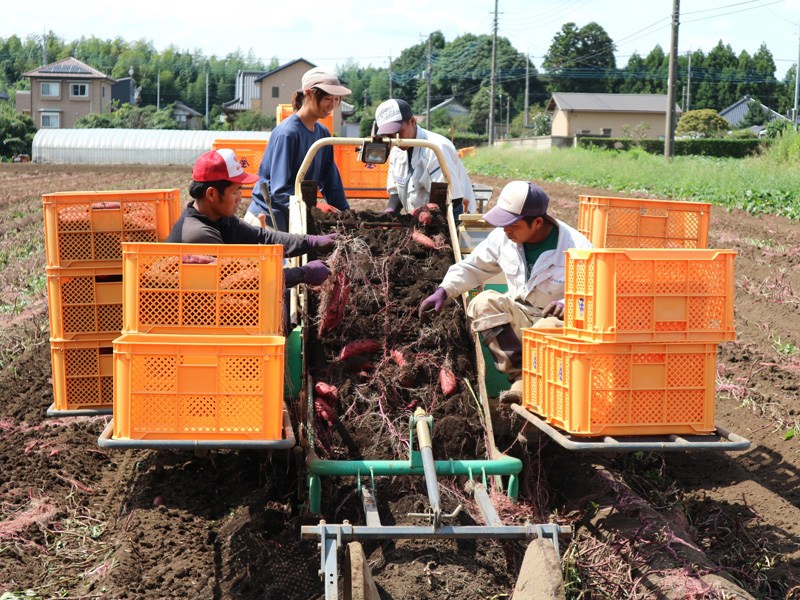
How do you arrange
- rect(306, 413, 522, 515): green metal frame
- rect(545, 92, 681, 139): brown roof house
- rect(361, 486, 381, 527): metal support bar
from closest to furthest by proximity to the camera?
1. rect(361, 486, 381, 527): metal support bar
2. rect(306, 413, 522, 515): green metal frame
3. rect(545, 92, 681, 139): brown roof house

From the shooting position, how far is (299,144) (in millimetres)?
5809

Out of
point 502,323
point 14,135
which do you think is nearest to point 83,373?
point 502,323

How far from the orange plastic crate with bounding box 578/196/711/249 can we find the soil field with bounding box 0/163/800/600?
1.45 m

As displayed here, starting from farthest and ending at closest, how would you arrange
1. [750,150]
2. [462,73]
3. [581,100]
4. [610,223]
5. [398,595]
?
1. [462,73]
2. [581,100]
3. [750,150]
4. [610,223]
5. [398,595]

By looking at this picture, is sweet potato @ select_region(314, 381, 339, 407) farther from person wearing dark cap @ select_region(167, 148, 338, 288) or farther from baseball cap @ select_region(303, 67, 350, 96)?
baseball cap @ select_region(303, 67, 350, 96)

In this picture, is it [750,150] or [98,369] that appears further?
[750,150]

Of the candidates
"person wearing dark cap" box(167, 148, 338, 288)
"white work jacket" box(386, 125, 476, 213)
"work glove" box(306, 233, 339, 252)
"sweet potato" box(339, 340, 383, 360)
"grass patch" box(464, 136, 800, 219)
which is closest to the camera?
"person wearing dark cap" box(167, 148, 338, 288)

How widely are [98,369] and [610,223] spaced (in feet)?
10.7

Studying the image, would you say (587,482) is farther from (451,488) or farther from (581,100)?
(581,100)

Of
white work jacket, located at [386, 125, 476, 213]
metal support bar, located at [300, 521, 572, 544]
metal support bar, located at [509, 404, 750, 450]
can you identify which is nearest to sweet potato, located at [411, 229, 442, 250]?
white work jacket, located at [386, 125, 476, 213]

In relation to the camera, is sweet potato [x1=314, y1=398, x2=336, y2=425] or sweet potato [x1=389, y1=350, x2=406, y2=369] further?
sweet potato [x1=389, y1=350, x2=406, y2=369]

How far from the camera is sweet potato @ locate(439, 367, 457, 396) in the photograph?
4.36m

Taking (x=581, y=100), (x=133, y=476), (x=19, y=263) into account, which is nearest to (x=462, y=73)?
(x=581, y=100)

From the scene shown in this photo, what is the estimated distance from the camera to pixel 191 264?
344cm
